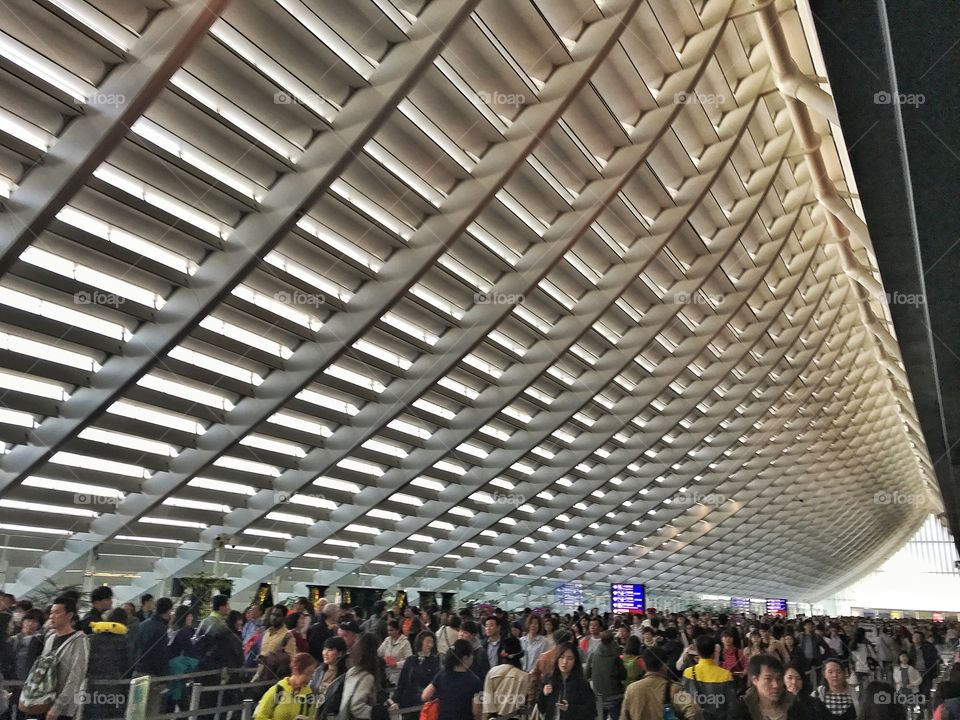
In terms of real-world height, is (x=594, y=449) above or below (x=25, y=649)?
above

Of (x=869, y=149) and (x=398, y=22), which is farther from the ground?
(x=398, y=22)

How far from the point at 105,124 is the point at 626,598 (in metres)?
27.1

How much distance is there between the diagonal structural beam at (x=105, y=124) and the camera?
28.9ft

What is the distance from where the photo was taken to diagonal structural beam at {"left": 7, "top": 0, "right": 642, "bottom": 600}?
11742 mm

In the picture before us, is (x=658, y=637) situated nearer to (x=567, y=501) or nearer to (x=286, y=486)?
(x=286, y=486)

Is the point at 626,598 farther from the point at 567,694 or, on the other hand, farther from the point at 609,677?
the point at 567,694

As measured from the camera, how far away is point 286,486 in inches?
764

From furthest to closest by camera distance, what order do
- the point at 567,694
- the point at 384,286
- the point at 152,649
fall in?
the point at 384,286 < the point at 152,649 < the point at 567,694

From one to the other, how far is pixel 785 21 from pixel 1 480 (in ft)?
50.8

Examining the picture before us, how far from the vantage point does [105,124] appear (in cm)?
938

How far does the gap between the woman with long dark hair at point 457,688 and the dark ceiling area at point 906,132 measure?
4.90 meters

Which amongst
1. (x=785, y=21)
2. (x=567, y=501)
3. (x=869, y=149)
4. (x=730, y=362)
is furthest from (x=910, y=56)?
(x=567, y=501)

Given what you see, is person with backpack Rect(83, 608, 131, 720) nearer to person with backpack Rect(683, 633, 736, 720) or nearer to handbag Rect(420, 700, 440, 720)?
handbag Rect(420, 700, 440, 720)

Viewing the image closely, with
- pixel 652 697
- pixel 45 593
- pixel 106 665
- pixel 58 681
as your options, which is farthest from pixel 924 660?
pixel 58 681
